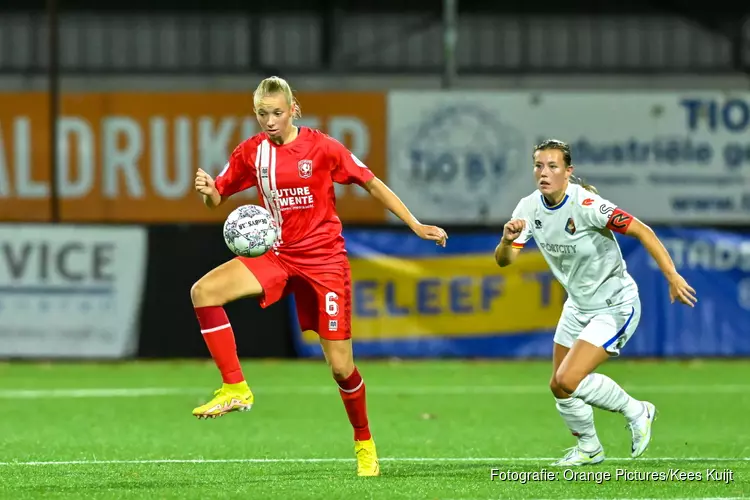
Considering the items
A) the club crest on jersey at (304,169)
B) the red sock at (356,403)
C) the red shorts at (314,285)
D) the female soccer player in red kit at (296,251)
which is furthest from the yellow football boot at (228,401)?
the club crest on jersey at (304,169)

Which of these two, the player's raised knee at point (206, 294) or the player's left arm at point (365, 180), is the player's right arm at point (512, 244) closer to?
the player's left arm at point (365, 180)

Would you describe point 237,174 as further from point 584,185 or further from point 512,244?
point 584,185

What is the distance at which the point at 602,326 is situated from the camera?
338 inches

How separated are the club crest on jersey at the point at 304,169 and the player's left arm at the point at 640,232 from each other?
65.6 inches

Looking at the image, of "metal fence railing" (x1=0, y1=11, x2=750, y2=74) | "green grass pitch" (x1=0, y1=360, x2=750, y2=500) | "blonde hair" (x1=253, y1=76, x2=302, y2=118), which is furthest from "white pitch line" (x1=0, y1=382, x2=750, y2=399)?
"metal fence railing" (x1=0, y1=11, x2=750, y2=74)

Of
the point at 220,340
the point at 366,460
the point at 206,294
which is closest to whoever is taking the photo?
the point at 206,294

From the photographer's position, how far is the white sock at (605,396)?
859 centimetres

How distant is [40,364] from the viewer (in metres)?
16.5

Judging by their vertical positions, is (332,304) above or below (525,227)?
below

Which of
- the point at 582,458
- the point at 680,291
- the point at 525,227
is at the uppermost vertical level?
the point at 525,227

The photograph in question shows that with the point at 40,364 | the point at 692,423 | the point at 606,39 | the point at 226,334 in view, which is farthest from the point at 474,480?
the point at 606,39

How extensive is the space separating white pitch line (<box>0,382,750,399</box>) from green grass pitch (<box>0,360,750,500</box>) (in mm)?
31

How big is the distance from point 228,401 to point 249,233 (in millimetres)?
940

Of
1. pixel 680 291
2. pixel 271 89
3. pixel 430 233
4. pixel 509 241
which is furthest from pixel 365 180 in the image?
pixel 680 291
